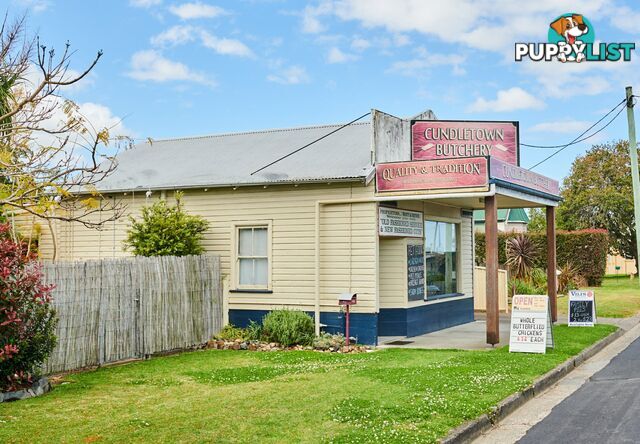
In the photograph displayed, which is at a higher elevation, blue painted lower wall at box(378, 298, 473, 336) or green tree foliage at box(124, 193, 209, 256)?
green tree foliage at box(124, 193, 209, 256)

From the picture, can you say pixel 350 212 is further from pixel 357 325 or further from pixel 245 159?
pixel 245 159

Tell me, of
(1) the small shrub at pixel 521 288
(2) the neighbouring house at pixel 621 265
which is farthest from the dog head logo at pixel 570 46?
(2) the neighbouring house at pixel 621 265

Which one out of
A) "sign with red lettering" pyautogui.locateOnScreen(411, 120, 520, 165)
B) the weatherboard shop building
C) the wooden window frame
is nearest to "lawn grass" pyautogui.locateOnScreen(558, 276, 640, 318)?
the weatherboard shop building

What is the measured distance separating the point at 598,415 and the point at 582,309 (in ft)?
31.1

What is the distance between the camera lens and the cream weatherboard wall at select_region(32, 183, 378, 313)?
51.4 ft

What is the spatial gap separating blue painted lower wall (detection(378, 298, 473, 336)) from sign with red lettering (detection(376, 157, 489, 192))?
3236 mm

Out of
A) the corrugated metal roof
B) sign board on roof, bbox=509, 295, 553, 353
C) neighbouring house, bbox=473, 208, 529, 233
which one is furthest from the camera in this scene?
neighbouring house, bbox=473, 208, 529, 233

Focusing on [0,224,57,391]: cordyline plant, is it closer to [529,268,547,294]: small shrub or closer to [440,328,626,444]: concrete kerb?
[440,328,626,444]: concrete kerb

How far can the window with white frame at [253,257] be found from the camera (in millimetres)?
→ 16938

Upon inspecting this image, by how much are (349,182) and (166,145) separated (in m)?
8.40

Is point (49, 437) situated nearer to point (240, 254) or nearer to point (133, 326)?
point (133, 326)

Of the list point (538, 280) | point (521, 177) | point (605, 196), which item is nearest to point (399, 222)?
point (521, 177)

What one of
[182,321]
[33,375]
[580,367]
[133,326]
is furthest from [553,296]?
[33,375]

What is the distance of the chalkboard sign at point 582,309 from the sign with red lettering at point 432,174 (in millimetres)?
5482
